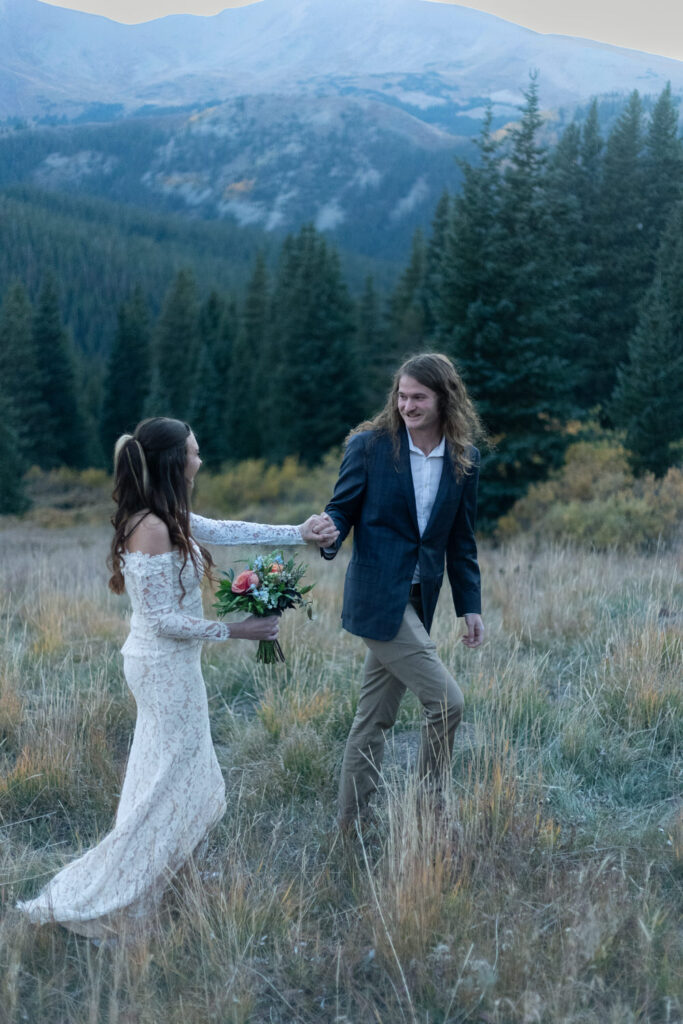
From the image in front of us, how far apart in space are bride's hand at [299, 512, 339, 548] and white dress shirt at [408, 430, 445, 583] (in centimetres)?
34

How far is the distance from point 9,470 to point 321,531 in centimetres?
4341

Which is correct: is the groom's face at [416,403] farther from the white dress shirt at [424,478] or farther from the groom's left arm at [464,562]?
the groom's left arm at [464,562]

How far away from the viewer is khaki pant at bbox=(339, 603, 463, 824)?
3.24 m

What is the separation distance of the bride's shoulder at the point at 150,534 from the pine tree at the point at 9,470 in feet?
140

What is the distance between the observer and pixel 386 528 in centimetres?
335

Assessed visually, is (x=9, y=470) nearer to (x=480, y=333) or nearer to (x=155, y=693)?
(x=480, y=333)

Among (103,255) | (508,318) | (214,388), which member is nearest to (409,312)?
(214,388)

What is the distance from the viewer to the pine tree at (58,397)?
56.0m

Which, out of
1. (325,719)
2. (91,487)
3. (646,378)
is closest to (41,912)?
(325,719)

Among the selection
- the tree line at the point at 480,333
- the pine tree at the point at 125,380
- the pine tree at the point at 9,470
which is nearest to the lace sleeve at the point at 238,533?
the tree line at the point at 480,333

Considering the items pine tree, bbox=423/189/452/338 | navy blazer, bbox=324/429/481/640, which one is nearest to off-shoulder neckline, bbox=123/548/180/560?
navy blazer, bbox=324/429/481/640

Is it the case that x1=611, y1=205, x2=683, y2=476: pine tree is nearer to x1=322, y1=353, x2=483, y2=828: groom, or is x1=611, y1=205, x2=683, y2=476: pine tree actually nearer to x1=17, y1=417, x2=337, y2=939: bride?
x1=322, y1=353, x2=483, y2=828: groom

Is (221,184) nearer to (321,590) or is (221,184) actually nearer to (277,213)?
(277,213)

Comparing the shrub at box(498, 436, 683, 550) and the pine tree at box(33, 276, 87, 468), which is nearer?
the shrub at box(498, 436, 683, 550)
